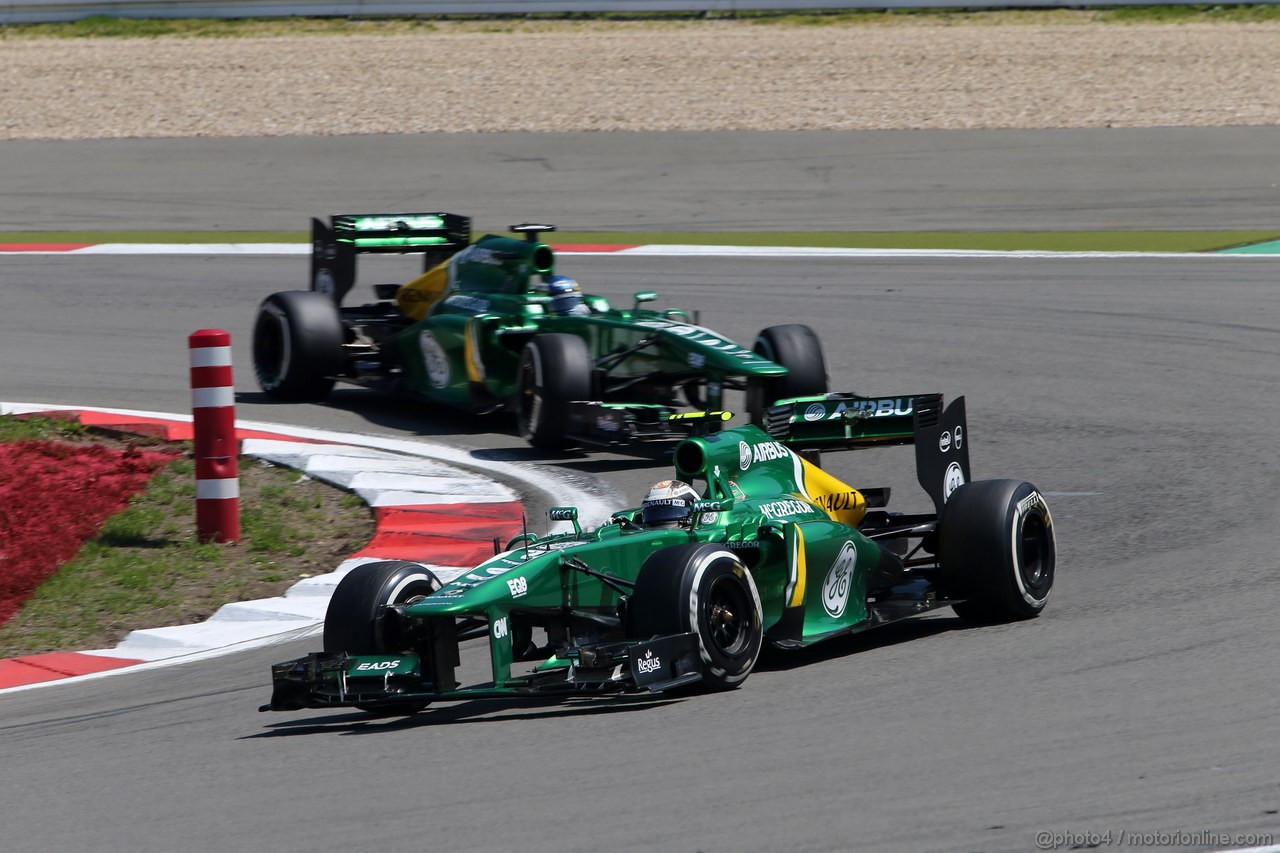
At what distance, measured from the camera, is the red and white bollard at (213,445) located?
9891mm

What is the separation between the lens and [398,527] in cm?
1023

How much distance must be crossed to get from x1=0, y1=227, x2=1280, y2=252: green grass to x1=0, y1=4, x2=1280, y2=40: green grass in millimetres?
13156

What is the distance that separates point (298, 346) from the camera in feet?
46.8

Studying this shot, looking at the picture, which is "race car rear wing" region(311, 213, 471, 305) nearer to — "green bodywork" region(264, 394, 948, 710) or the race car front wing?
"green bodywork" region(264, 394, 948, 710)

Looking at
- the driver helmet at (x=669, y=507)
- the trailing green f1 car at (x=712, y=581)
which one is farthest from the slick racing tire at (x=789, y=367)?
the driver helmet at (x=669, y=507)

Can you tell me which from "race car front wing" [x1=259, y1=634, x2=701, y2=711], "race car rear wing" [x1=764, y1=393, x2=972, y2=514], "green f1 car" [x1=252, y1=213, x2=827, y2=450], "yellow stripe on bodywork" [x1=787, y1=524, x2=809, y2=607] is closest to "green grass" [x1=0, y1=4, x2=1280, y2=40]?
"green f1 car" [x1=252, y1=213, x2=827, y2=450]

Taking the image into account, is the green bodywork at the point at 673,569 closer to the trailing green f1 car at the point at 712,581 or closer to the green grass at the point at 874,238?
the trailing green f1 car at the point at 712,581

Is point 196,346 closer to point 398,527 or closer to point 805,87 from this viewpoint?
point 398,527

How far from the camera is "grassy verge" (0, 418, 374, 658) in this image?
8766 mm

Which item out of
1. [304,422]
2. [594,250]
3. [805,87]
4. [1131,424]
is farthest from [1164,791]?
[805,87]

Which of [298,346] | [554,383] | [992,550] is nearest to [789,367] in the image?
[554,383]

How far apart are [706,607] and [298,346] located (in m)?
8.18

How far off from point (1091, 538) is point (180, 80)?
1012 inches

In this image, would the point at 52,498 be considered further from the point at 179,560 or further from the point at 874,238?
the point at 874,238
